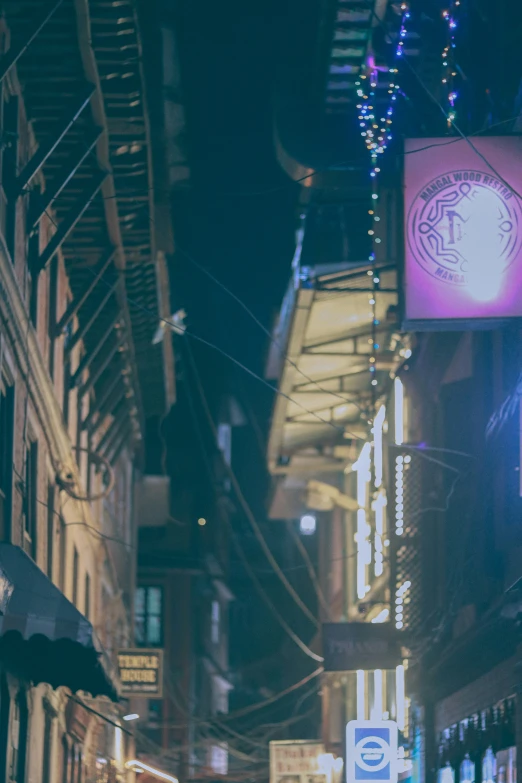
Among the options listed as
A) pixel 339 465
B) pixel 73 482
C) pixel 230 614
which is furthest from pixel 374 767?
pixel 230 614

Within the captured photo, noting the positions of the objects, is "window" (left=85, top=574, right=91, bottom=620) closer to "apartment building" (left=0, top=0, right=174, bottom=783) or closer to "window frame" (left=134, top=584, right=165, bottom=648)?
"apartment building" (left=0, top=0, right=174, bottom=783)

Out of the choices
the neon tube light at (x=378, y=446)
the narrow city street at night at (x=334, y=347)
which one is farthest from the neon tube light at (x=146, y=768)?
the neon tube light at (x=378, y=446)

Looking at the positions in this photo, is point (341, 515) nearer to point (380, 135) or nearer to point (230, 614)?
point (380, 135)

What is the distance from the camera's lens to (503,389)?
1505cm

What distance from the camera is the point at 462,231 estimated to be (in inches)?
522

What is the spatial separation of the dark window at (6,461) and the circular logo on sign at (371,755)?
5371mm

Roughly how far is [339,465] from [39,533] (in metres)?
13.6

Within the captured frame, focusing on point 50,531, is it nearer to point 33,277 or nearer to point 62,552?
point 62,552

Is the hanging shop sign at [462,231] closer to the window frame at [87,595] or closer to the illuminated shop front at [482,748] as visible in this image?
the illuminated shop front at [482,748]

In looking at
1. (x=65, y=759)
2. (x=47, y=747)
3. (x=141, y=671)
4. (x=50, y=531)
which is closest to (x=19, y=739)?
(x=47, y=747)

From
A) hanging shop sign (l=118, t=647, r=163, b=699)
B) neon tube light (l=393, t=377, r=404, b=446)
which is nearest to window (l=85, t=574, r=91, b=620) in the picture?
hanging shop sign (l=118, t=647, r=163, b=699)

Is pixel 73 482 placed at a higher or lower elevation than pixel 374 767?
higher

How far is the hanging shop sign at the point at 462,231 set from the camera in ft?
42.9

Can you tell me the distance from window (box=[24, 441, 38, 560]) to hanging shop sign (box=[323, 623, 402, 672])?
439 centimetres
